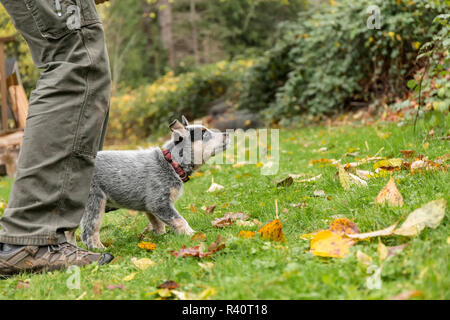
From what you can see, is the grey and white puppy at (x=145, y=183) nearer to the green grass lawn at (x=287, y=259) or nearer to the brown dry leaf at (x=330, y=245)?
the green grass lawn at (x=287, y=259)

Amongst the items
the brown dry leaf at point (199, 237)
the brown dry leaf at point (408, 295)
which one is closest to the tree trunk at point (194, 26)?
the brown dry leaf at point (199, 237)

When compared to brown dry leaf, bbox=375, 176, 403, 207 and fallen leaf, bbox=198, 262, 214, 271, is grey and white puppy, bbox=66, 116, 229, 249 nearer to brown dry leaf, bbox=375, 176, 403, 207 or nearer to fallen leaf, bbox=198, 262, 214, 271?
→ fallen leaf, bbox=198, 262, 214, 271

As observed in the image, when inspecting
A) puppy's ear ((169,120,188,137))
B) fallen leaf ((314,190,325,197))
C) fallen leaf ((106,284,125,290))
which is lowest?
fallen leaf ((106,284,125,290))

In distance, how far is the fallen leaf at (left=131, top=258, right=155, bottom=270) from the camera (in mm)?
2420

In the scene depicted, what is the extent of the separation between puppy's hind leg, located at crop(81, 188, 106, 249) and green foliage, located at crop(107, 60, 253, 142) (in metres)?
10.2

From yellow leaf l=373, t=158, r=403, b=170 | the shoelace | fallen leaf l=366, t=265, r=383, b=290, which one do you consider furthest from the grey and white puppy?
fallen leaf l=366, t=265, r=383, b=290

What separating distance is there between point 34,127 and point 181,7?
59.2 ft

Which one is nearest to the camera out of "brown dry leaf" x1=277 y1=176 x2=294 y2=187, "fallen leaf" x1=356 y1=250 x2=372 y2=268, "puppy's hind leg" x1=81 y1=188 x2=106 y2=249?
"fallen leaf" x1=356 y1=250 x2=372 y2=268

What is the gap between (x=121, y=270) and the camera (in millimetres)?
2422

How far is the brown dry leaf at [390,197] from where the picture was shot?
2.47 m

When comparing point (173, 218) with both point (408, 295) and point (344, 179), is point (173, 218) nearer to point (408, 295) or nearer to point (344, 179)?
point (344, 179)

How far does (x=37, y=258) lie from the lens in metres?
2.40
